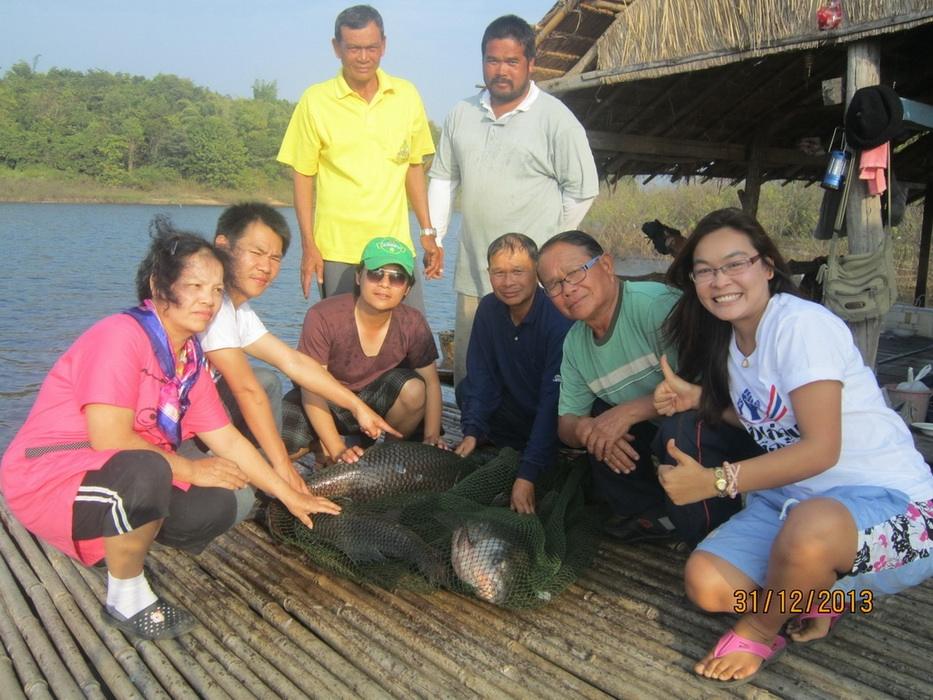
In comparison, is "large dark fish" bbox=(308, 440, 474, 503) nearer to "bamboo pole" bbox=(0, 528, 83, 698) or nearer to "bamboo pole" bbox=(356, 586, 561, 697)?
"bamboo pole" bbox=(356, 586, 561, 697)

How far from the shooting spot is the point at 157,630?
2.57 m

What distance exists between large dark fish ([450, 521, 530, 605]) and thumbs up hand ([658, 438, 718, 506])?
0.61 metres

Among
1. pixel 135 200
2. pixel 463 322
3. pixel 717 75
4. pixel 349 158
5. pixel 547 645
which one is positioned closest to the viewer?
pixel 547 645

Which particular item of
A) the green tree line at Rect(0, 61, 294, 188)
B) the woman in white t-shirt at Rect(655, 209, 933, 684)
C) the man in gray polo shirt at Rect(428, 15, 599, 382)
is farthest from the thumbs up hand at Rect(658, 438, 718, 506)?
the green tree line at Rect(0, 61, 294, 188)

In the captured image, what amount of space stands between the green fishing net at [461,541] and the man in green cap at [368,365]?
2.59 ft

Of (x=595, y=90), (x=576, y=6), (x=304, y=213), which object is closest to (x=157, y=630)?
(x=304, y=213)

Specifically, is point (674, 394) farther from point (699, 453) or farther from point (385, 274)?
point (385, 274)

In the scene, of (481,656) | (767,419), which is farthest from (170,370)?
(767,419)

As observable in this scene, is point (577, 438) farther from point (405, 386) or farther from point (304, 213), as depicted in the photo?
point (304, 213)

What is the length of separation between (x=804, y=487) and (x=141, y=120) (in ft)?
189

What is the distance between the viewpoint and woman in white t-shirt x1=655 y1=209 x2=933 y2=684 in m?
2.21

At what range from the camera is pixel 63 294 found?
16.3 meters

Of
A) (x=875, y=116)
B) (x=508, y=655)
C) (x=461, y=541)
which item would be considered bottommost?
(x=508, y=655)
